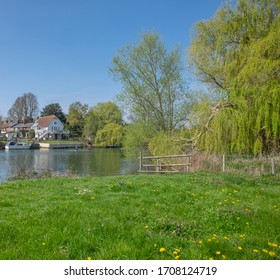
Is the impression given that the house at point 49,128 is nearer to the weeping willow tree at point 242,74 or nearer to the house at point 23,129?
the house at point 23,129

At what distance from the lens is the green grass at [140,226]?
10.6 feet

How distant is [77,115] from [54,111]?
15745mm

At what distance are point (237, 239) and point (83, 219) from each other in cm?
246

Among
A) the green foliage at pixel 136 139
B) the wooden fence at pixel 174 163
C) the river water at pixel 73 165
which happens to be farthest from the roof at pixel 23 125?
the wooden fence at pixel 174 163

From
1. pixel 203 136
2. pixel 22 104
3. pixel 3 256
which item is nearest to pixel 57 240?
pixel 3 256

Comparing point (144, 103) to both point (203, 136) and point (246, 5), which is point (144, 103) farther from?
point (246, 5)

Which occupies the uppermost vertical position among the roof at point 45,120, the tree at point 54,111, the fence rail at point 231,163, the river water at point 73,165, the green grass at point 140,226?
the tree at point 54,111

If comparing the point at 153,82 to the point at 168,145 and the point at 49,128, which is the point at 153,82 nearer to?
the point at 168,145

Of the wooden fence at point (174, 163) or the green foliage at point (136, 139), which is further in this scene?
the green foliage at point (136, 139)

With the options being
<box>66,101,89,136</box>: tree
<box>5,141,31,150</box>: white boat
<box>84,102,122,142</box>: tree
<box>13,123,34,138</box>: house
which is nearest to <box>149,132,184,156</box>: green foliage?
<box>5,141,31,150</box>: white boat

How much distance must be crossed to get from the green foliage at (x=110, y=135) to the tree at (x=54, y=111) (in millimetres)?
31611

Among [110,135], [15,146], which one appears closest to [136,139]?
[110,135]

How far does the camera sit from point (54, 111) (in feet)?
292
